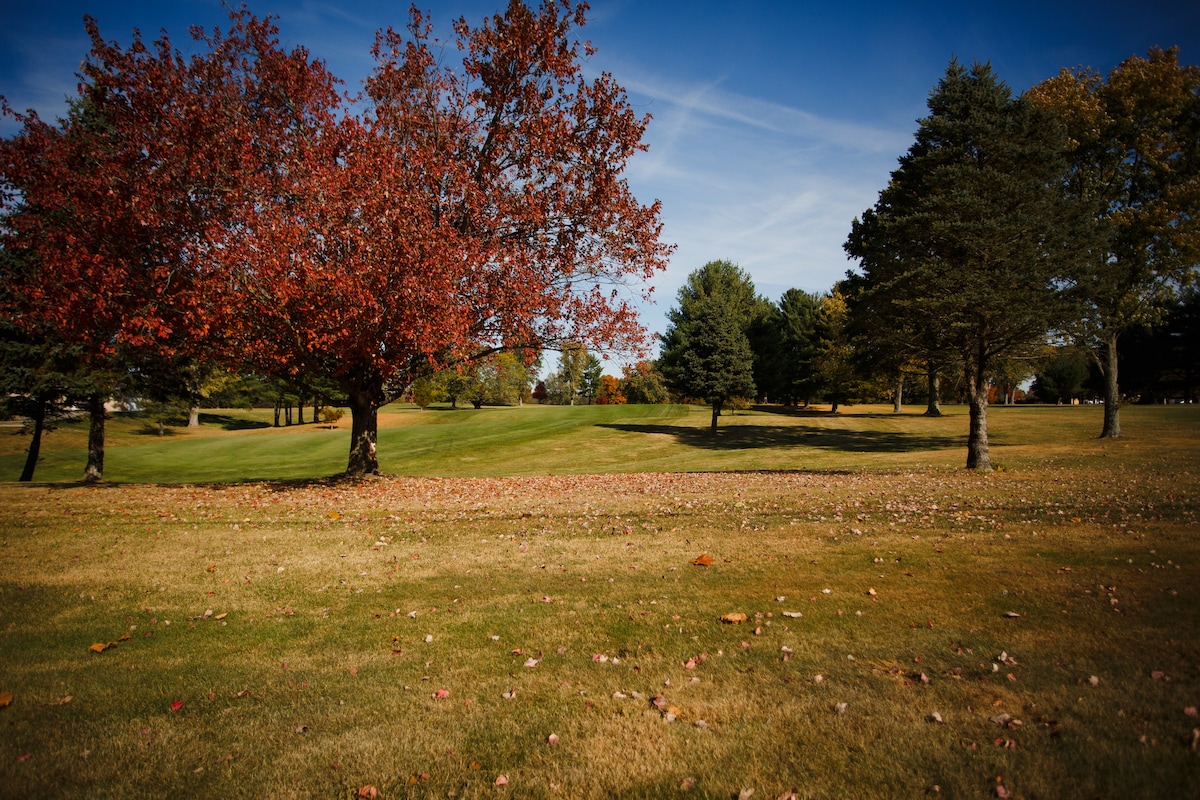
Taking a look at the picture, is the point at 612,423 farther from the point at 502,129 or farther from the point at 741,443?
the point at 502,129

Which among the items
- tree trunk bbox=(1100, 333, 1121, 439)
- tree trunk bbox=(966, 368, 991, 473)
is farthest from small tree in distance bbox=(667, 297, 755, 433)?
tree trunk bbox=(966, 368, 991, 473)

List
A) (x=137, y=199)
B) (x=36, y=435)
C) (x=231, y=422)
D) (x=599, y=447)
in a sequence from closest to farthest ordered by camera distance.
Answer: (x=137, y=199), (x=36, y=435), (x=599, y=447), (x=231, y=422)

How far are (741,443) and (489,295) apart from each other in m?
23.6

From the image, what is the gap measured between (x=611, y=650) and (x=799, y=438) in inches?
1307

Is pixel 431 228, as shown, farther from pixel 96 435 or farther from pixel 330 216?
pixel 96 435

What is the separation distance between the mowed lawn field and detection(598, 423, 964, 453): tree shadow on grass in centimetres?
1850

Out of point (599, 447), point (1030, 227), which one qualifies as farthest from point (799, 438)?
point (1030, 227)

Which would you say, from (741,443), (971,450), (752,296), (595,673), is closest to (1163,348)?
(752,296)

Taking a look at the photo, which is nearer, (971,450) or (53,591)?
(53,591)

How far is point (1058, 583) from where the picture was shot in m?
6.82

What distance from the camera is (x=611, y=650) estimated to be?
221 inches

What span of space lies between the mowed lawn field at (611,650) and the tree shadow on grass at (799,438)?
60.7ft

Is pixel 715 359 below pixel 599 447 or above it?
above

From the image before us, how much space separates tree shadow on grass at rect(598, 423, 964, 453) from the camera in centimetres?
3161
